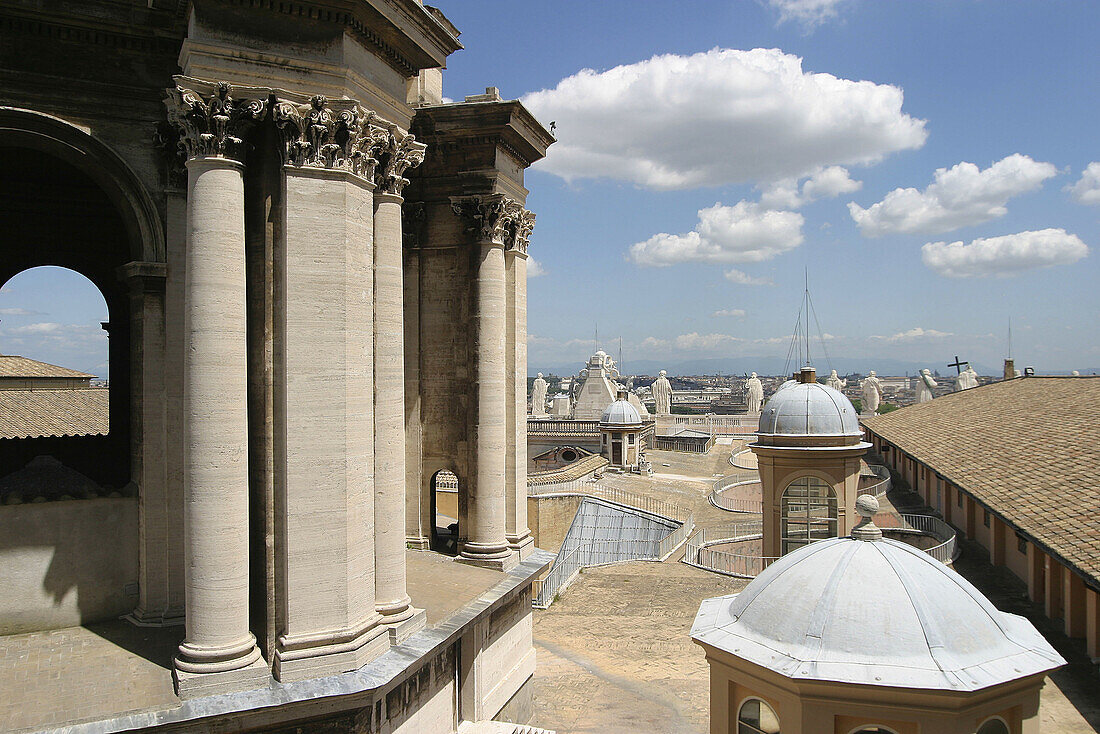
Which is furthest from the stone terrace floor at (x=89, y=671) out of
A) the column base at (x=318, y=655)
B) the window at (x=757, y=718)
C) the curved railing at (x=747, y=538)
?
the curved railing at (x=747, y=538)

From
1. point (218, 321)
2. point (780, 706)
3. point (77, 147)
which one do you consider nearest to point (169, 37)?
point (77, 147)

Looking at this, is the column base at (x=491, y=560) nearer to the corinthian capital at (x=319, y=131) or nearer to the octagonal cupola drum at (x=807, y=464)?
the octagonal cupola drum at (x=807, y=464)

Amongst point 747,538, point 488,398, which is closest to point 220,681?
point 488,398

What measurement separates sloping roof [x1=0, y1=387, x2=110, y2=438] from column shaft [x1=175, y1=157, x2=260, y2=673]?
18.2m

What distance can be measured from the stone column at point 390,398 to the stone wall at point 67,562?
496 centimetres

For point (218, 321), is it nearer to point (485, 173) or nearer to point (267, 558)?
point (267, 558)

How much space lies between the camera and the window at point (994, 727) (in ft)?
22.0

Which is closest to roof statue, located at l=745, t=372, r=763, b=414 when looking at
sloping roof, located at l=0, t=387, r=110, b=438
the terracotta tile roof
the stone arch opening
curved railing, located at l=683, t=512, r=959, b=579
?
the terracotta tile roof

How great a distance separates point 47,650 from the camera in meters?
11.9

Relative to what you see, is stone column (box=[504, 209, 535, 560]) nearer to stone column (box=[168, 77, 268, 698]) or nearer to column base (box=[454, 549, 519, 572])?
column base (box=[454, 549, 519, 572])

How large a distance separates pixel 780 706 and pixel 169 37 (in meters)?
13.6

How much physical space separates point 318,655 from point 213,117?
7907 mm

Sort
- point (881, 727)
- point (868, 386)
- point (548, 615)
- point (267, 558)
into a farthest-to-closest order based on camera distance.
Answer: point (868, 386) < point (548, 615) < point (267, 558) < point (881, 727)

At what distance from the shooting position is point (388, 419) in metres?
12.6
